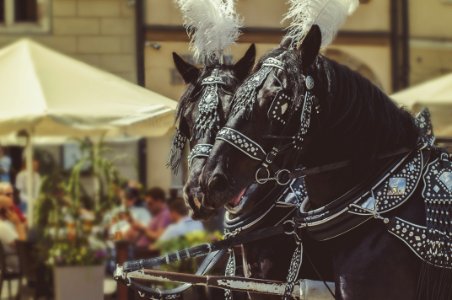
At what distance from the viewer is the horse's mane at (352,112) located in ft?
13.8

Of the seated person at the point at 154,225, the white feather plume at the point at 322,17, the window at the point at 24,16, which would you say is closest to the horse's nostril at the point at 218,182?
the white feather plume at the point at 322,17

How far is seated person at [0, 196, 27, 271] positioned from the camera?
10.3 meters

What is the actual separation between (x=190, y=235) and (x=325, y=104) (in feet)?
12.3

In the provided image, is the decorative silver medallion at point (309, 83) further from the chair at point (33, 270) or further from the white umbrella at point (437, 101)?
the white umbrella at point (437, 101)

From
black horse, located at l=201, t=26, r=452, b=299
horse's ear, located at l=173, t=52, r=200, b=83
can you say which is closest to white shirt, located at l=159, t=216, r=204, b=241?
horse's ear, located at l=173, t=52, r=200, b=83

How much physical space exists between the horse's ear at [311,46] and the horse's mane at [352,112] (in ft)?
0.09

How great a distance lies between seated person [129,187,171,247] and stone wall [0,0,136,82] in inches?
211

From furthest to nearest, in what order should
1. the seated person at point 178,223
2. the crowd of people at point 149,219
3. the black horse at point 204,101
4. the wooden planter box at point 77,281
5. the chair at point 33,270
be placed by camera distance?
the crowd of people at point 149,219 < the chair at point 33,270 < the seated person at point 178,223 < the wooden planter box at point 77,281 < the black horse at point 204,101

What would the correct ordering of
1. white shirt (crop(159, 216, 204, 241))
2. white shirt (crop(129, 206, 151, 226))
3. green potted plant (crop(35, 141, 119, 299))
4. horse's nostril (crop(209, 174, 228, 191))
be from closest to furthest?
horse's nostril (crop(209, 174, 228, 191))
green potted plant (crop(35, 141, 119, 299))
white shirt (crop(159, 216, 204, 241))
white shirt (crop(129, 206, 151, 226))

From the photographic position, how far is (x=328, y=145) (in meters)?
4.25

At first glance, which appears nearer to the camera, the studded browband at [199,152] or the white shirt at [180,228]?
the studded browband at [199,152]

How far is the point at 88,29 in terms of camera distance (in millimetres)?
16297

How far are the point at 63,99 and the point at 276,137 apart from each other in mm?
5519

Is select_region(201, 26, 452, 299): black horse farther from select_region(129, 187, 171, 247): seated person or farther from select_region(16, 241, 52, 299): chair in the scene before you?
select_region(129, 187, 171, 247): seated person
